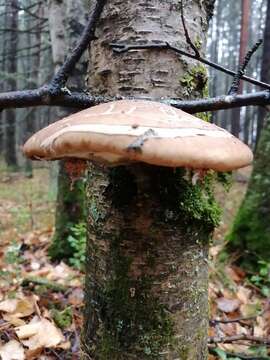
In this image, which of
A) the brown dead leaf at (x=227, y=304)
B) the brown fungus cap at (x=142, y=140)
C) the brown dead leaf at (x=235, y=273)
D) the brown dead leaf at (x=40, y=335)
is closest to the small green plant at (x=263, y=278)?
the brown dead leaf at (x=235, y=273)

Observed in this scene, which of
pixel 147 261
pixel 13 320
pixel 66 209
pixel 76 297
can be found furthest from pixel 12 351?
pixel 66 209

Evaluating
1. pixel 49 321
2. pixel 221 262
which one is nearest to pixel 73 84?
pixel 221 262

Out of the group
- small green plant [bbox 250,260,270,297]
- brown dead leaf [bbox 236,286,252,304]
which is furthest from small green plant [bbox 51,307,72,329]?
small green plant [bbox 250,260,270,297]

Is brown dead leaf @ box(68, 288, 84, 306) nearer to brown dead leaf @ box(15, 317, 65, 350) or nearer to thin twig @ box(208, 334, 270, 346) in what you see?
brown dead leaf @ box(15, 317, 65, 350)

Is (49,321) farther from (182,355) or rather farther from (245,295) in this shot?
(245,295)

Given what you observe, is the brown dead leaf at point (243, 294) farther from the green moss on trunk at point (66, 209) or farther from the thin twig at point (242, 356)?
the green moss on trunk at point (66, 209)

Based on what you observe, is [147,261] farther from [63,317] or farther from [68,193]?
[68,193]
